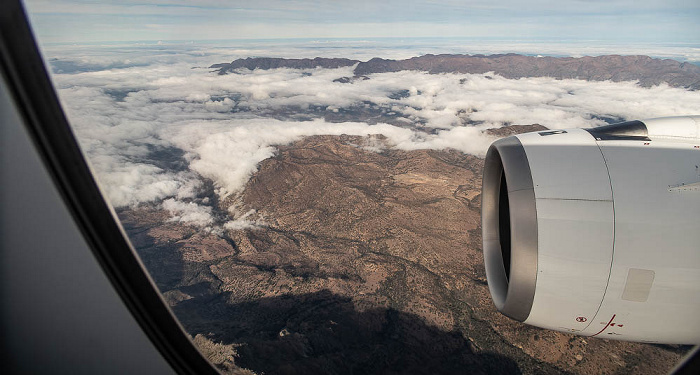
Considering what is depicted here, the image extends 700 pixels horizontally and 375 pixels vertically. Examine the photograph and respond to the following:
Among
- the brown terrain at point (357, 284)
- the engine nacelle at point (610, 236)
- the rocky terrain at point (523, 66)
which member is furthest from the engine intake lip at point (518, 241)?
the rocky terrain at point (523, 66)

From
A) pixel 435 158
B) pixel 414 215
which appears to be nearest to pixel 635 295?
pixel 414 215

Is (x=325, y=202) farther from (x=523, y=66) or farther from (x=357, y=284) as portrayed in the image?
(x=523, y=66)

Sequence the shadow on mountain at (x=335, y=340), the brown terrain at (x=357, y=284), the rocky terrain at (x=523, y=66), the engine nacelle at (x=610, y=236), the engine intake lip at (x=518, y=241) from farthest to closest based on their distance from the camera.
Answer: the rocky terrain at (x=523, y=66) → the shadow on mountain at (x=335, y=340) → the brown terrain at (x=357, y=284) → the engine intake lip at (x=518, y=241) → the engine nacelle at (x=610, y=236)

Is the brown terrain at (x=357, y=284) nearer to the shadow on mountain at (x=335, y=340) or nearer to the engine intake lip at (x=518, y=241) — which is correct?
the shadow on mountain at (x=335, y=340)

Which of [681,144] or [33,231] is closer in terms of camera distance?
[33,231]

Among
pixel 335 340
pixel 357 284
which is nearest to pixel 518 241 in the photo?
pixel 335 340

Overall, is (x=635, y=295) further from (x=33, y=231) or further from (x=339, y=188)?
(x=339, y=188)
